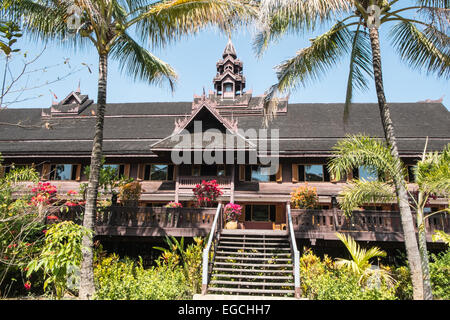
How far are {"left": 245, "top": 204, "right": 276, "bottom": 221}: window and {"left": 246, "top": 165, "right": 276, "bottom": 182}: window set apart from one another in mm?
1498

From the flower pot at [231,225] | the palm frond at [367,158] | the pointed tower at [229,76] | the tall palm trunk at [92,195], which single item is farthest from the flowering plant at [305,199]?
the pointed tower at [229,76]

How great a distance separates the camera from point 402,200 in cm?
824

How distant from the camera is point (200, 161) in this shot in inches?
657

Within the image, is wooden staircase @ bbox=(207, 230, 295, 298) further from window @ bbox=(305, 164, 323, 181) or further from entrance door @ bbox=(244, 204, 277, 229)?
window @ bbox=(305, 164, 323, 181)

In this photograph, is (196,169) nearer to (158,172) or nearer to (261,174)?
(158,172)

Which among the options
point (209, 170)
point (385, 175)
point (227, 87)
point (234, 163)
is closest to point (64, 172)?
point (209, 170)

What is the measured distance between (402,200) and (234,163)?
349 inches

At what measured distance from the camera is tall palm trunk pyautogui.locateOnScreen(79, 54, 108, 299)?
346 inches

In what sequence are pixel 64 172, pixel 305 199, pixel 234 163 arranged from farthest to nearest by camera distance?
pixel 64 172
pixel 234 163
pixel 305 199

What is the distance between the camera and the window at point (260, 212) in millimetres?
17641

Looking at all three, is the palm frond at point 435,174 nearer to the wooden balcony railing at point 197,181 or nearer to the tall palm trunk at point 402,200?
the tall palm trunk at point 402,200

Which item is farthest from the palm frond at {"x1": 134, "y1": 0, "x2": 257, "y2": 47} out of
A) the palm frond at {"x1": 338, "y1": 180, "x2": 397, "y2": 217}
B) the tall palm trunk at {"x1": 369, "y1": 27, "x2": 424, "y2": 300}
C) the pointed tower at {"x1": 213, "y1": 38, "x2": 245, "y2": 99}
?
the pointed tower at {"x1": 213, "y1": 38, "x2": 245, "y2": 99}
